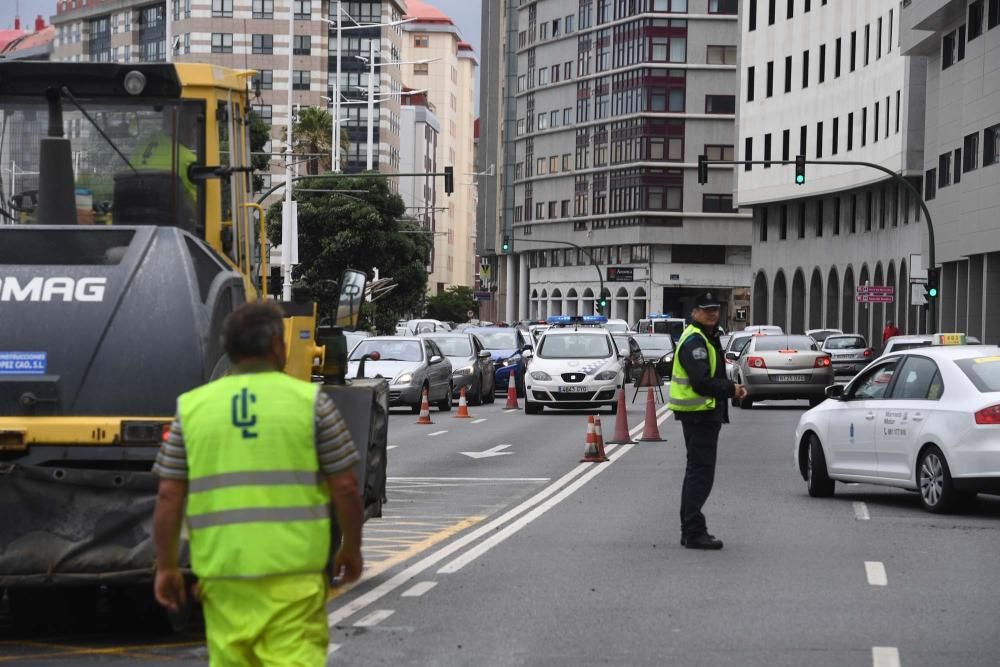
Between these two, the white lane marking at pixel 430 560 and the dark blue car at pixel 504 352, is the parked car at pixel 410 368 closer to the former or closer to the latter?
the dark blue car at pixel 504 352

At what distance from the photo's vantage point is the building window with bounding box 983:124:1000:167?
53156 millimetres

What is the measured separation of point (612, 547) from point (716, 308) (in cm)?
201

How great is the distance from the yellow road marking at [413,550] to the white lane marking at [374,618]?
0.25 metres

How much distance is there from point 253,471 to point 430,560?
24.3 ft

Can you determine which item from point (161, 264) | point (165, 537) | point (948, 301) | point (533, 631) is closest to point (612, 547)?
point (533, 631)

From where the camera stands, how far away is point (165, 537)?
5.57m

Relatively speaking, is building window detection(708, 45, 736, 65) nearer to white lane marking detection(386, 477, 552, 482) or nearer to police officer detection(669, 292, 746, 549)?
white lane marking detection(386, 477, 552, 482)

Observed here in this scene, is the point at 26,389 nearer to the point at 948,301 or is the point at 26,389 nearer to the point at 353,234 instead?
the point at 948,301

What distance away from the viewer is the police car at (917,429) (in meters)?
15.6

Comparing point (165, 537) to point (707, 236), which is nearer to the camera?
point (165, 537)

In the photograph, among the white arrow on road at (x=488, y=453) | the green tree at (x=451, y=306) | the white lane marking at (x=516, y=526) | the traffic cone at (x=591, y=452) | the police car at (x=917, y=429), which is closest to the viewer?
the white lane marking at (x=516, y=526)

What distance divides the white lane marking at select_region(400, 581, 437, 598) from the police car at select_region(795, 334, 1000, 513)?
5927 millimetres

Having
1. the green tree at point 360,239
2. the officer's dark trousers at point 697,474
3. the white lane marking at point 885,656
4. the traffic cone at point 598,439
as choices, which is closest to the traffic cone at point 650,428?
the traffic cone at point 598,439

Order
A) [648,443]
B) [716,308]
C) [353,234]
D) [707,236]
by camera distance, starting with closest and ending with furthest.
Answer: [716,308] < [648,443] < [353,234] < [707,236]
